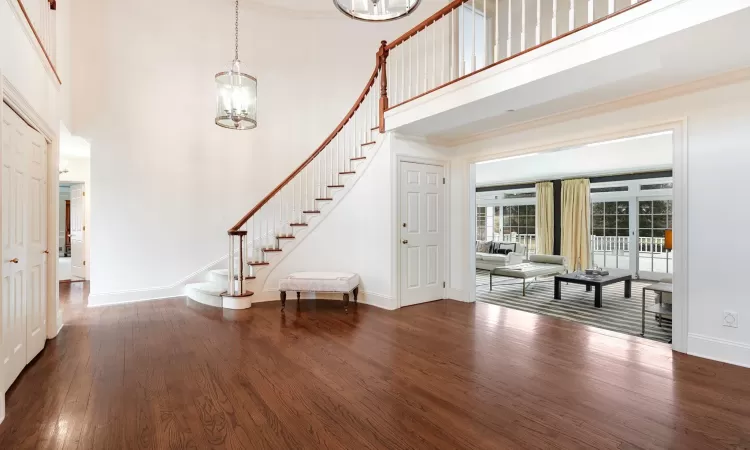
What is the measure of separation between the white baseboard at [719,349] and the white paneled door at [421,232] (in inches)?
117

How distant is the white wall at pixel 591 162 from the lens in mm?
7848

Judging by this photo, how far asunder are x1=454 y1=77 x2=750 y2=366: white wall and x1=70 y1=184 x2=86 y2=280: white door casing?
9602 mm

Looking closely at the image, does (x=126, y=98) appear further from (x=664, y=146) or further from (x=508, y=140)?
(x=664, y=146)

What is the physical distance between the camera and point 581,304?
18.9ft

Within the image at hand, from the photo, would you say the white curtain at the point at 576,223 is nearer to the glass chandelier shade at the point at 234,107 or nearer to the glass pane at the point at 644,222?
the glass pane at the point at 644,222

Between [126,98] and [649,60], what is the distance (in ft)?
21.0

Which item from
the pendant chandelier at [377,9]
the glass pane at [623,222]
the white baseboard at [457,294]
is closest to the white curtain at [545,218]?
the glass pane at [623,222]

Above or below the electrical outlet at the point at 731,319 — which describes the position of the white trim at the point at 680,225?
above

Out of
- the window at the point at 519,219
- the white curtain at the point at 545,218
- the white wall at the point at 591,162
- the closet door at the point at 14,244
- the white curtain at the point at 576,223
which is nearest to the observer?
the closet door at the point at 14,244

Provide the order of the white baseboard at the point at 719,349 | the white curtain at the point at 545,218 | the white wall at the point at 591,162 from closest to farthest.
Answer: the white baseboard at the point at 719,349, the white wall at the point at 591,162, the white curtain at the point at 545,218

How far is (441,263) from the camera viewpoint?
5.72 metres

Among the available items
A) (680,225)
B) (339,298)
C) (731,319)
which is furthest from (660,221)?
(339,298)

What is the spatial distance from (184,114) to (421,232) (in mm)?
4212

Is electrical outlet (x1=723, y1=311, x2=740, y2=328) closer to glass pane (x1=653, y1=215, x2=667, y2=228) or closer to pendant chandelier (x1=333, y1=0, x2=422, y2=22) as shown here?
pendant chandelier (x1=333, y1=0, x2=422, y2=22)
